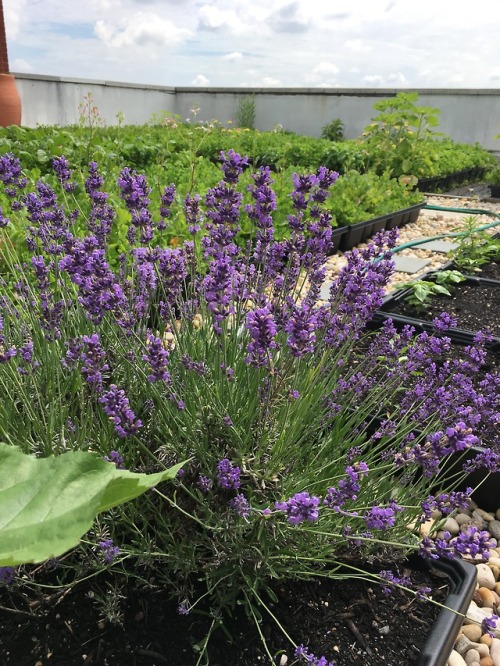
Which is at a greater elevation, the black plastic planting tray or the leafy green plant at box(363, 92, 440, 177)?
the leafy green plant at box(363, 92, 440, 177)

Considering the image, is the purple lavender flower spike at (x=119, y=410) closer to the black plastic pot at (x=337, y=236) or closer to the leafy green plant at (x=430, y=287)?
the leafy green plant at (x=430, y=287)

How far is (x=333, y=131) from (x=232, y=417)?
51.1 feet

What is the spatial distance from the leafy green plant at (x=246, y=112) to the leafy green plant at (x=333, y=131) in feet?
9.49

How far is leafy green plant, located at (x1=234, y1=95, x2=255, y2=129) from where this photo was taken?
17766mm

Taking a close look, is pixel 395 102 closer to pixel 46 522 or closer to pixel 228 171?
pixel 228 171

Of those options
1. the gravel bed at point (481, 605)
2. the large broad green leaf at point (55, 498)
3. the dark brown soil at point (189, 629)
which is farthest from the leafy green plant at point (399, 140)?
the large broad green leaf at point (55, 498)

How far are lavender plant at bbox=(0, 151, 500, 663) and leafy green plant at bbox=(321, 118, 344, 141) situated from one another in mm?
14777

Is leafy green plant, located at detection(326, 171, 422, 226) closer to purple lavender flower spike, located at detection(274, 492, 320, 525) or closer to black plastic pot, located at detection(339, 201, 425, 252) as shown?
black plastic pot, located at detection(339, 201, 425, 252)

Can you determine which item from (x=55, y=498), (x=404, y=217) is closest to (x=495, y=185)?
(x=404, y=217)

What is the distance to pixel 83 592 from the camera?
1698 mm

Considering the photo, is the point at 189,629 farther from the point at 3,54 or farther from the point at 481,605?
the point at 3,54

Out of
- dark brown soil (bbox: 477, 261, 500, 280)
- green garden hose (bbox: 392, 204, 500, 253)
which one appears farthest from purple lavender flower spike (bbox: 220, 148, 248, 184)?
green garden hose (bbox: 392, 204, 500, 253)

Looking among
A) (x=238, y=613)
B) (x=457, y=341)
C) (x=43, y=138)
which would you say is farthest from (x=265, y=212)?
(x=43, y=138)

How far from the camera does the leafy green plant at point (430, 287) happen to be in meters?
4.17
